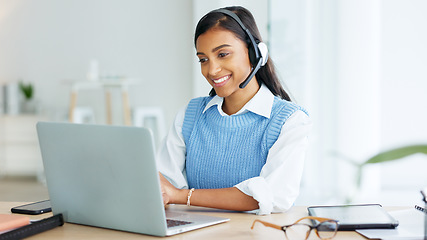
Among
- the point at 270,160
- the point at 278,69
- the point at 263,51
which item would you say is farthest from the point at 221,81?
the point at 278,69

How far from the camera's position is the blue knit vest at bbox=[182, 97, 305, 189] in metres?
1.67

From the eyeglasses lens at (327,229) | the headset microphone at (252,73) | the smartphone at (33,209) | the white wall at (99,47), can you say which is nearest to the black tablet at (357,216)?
the eyeglasses lens at (327,229)

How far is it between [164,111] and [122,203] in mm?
4481

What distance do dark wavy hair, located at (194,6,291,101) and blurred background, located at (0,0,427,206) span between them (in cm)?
14

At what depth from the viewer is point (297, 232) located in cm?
112

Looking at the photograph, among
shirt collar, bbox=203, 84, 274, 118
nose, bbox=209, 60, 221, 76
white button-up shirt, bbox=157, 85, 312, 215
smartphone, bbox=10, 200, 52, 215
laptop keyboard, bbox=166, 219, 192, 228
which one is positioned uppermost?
nose, bbox=209, 60, 221, 76

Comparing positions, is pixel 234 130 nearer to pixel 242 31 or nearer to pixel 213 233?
pixel 242 31

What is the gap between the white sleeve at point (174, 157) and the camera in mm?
1763

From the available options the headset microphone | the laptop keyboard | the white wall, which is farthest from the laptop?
the white wall

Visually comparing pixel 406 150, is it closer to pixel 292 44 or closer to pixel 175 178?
pixel 175 178

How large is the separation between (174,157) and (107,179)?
70cm

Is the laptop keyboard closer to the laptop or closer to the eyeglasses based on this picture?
the laptop

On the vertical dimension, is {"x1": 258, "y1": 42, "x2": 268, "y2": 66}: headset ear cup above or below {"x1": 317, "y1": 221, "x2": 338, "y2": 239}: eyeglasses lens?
above

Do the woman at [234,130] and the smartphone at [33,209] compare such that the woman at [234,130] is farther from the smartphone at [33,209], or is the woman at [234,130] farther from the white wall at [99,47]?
the white wall at [99,47]
